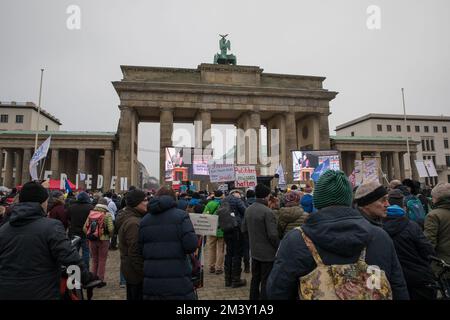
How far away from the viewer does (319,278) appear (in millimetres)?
1878

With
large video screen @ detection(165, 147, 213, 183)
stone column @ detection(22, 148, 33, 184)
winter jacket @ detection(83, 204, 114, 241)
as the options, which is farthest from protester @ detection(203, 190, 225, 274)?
stone column @ detection(22, 148, 33, 184)

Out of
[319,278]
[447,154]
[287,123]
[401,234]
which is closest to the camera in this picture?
[319,278]

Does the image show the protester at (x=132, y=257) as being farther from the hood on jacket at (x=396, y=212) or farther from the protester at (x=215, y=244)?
the protester at (x=215, y=244)

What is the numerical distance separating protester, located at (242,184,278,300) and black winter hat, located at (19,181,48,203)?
3652 mm

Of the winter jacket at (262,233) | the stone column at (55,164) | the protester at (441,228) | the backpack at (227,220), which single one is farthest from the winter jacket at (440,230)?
the stone column at (55,164)

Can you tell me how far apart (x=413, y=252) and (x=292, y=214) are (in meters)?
1.98

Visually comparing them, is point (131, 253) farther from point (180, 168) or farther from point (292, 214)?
point (180, 168)

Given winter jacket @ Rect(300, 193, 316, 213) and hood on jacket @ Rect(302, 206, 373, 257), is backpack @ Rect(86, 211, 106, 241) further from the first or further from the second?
hood on jacket @ Rect(302, 206, 373, 257)

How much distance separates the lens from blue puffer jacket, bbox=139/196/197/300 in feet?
12.2

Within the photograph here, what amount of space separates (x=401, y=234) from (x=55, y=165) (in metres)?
45.0
